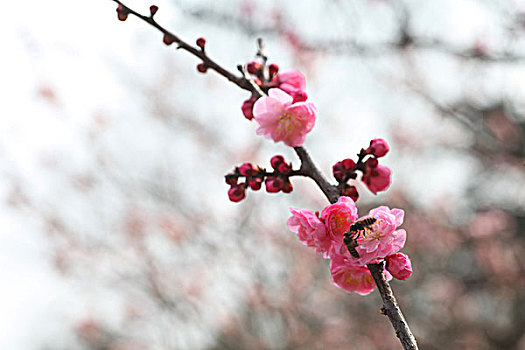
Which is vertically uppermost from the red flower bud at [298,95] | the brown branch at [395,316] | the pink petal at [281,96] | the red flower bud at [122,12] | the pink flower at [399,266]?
the red flower bud at [122,12]

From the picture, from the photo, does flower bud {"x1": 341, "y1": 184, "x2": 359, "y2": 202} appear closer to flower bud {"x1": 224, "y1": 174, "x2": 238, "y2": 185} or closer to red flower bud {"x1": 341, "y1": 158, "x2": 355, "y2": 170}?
red flower bud {"x1": 341, "y1": 158, "x2": 355, "y2": 170}

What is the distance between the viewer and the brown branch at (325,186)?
58 cm

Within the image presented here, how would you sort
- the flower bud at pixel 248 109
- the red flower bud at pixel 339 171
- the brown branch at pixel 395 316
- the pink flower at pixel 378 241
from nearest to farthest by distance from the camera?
the brown branch at pixel 395 316 → the pink flower at pixel 378 241 → the red flower bud at pixel 339 171 → the flower bud at pixel 248 109

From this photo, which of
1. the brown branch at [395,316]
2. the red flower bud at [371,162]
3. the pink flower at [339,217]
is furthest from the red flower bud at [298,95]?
the brown branch at [395,316]

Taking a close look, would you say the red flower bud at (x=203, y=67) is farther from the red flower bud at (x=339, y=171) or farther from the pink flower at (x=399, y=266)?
the pink flower at (x=399, y=266)

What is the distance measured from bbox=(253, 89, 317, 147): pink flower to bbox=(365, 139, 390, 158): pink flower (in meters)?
0.13

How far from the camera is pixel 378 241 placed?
71 cm

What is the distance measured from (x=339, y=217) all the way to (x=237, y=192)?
9.8 inches

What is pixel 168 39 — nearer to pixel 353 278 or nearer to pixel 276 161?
pixel 276 161

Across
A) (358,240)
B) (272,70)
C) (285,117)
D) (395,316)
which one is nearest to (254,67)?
(272,70)

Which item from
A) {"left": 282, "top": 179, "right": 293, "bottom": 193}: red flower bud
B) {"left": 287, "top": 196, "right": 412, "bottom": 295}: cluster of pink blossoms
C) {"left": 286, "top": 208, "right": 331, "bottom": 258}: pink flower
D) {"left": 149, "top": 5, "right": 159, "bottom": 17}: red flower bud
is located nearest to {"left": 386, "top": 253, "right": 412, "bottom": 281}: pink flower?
{"left": 287, "top": 196, "right": 412, "bottom": 295}: cluster of pink blossoms

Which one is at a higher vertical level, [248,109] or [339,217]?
[248,109]

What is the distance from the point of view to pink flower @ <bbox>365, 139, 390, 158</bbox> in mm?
844

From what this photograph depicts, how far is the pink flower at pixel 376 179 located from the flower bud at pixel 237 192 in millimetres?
235
